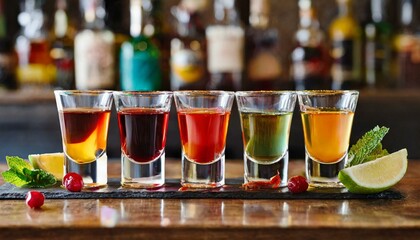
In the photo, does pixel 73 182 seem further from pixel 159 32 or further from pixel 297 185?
pixel 159 32

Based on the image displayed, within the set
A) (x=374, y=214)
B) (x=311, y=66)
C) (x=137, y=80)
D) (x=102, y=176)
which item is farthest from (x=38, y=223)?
(x=311, y=66)

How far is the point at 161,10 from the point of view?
2377mm

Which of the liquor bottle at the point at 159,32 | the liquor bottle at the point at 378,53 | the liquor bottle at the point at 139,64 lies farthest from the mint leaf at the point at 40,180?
the liquor bottle at the point at 378,53

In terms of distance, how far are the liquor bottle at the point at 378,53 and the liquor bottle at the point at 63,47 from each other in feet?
3.10

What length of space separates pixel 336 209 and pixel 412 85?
58.4 inches

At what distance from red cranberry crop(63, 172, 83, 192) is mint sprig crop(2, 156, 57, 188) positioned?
0.18 feet

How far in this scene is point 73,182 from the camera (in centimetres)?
94

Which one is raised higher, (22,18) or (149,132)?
(22,18)

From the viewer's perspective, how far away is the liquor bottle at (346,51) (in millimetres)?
2199

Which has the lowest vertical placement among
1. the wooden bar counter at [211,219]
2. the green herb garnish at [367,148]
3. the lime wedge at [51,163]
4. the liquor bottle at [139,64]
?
the wooden bar counter at [211,219]

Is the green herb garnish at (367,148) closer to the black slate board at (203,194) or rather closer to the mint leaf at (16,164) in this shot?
the black slate board at (203,194)

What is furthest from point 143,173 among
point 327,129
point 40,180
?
point 327,129

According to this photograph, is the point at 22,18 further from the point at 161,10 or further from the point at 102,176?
the point at 102,176

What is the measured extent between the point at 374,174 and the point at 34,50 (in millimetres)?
1628
